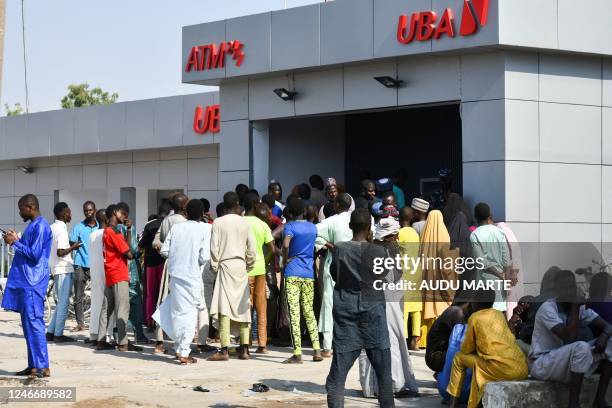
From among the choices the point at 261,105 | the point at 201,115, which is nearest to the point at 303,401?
the point at 261,105

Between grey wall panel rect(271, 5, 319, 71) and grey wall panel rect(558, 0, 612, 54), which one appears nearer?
grey wall panel rect(558, 0, 612, 54)

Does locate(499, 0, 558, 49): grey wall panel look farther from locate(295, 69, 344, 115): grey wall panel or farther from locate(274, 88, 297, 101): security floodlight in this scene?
locate(274, 88, 297, 101): security floodlight

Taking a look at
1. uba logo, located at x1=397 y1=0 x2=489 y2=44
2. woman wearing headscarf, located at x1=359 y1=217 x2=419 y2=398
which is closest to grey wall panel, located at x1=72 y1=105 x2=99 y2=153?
uba logo, located at x1=397 y1=0 x2=489 y2=44

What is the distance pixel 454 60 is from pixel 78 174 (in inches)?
598

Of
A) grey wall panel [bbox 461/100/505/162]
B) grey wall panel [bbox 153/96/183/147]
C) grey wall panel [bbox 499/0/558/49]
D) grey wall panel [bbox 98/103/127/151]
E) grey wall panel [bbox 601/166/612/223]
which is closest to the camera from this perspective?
grey wall panel [bbox 499/0/558/49]

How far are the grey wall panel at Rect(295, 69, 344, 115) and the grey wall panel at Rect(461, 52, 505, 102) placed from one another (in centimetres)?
244

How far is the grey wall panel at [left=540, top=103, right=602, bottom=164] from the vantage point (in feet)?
49.2

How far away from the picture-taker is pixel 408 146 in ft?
64.4

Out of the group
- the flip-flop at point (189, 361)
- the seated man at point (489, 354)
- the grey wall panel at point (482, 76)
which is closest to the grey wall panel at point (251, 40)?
the grey wall panel at point (482, 76)

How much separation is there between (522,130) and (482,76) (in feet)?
3.14

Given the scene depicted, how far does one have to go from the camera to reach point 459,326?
9406 mm

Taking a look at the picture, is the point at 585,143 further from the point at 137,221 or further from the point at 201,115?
the point at 137,221

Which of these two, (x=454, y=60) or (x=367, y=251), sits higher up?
(x=454, y=60)

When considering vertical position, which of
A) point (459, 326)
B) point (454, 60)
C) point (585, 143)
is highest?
point (454, 60)
